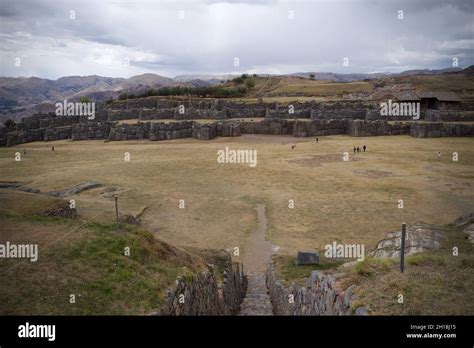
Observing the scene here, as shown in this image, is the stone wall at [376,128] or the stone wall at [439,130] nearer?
the stone wall at [439,130]

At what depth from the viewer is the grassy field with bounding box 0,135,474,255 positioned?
20.4 meters

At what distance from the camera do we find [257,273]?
17.7 m

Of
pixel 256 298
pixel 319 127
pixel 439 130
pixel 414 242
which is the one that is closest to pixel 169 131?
pixel 319 127

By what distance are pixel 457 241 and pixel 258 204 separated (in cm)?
1327
